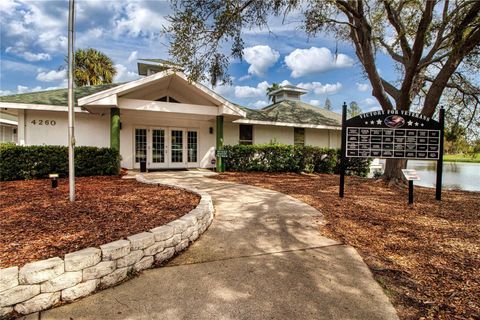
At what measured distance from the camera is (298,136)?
17.0m

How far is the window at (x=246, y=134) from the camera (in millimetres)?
15438

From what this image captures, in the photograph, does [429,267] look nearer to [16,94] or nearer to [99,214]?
[99,214]

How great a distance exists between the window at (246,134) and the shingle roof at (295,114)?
0.71 m

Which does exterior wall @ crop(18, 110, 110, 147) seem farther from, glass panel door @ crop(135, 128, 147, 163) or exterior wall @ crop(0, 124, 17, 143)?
exterior wall @ crop(0, 124, 17, 143)

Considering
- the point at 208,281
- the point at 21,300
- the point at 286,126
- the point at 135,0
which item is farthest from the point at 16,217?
the point at 286,126

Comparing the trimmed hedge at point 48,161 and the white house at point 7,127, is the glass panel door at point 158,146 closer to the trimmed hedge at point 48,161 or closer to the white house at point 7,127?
the trimmed hedge at point 48,161

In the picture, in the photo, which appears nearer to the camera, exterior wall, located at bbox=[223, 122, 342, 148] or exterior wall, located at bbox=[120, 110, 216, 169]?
exterior wall, located at bbox=[120, 110, 216, 169]

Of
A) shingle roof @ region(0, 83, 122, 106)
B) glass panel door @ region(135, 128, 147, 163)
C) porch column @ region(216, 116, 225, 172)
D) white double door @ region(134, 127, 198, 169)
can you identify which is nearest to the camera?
shingle roof @ region(0, 83, 122, 106)

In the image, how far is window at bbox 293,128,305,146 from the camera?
1684 centimetres

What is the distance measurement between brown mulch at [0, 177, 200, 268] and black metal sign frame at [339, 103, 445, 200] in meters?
Answer: 4.51

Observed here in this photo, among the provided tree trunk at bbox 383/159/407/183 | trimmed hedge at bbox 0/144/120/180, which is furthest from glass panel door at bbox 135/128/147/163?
tree trunk at bbox 383/159/407/183

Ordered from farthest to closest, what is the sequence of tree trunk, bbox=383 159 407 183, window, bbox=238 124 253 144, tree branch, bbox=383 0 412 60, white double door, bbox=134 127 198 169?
window, bbox=238 124 253 144 < white double door, bbox=134 127 198 169 < tree trunk, bbox=383 159 407 183 < tree branch, bbox=383 0 412 60

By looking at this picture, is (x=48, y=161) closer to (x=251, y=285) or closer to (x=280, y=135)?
(x=251, y=285)

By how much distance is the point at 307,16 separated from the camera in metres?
9.23
